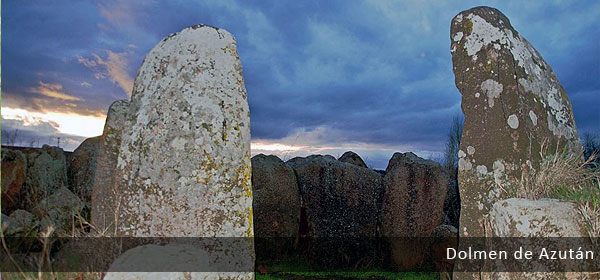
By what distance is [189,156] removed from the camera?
10.8 ft

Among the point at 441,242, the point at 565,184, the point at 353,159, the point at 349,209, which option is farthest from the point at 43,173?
the point at 565,184

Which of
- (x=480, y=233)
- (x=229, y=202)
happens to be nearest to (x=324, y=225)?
(x=480, y=233)

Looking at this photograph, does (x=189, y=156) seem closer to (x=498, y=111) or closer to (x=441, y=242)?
(x=498, y=111)

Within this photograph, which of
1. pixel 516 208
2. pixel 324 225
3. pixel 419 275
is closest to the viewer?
pixel 516 208

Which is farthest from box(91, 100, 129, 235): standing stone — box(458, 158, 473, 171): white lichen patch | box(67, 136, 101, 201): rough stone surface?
box(67, 136, 101, 201): rough stone surface

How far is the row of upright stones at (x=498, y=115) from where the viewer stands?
495 cm

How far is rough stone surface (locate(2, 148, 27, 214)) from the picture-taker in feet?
28.0

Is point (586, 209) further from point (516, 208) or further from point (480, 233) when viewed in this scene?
point (480, 233)

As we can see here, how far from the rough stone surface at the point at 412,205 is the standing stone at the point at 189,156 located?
592cm

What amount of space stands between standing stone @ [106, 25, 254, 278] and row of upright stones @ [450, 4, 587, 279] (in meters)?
2.58

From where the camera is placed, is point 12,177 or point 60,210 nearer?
point 60,210

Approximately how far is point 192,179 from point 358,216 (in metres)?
6.19

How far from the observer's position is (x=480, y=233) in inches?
197

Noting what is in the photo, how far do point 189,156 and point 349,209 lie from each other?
242 inches
